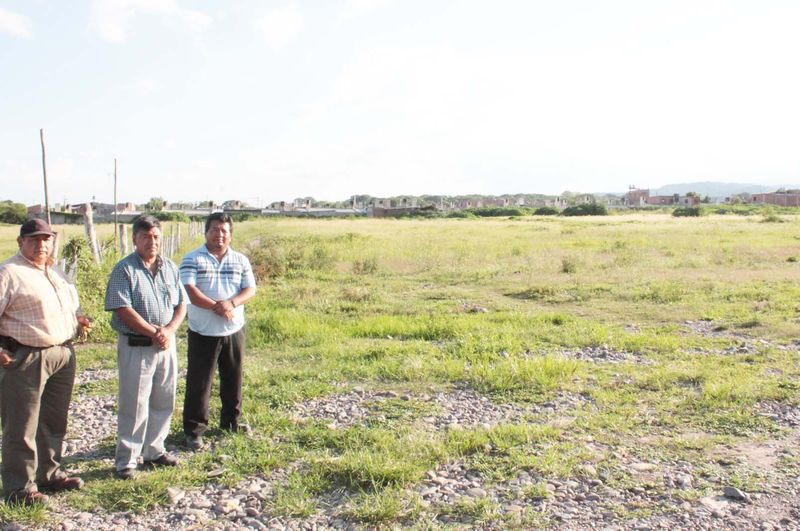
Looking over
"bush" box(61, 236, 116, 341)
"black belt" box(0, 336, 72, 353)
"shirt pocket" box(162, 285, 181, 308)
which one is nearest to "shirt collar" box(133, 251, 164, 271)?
"shirt pocket" box(162, 285, 181, 308)

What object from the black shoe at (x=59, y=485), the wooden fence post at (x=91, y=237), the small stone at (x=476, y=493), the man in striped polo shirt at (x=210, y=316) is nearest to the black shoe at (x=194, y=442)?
the man in striped polo shirt at (x=210, y=316)

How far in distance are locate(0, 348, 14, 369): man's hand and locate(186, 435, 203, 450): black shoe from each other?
1549mm

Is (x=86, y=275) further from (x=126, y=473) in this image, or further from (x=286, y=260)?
(x=286, y=260)

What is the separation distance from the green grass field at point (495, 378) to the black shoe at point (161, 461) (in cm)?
11

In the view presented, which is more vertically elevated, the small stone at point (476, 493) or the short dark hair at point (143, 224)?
the short dark hair at point (143, 224)

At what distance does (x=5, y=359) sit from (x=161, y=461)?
4.42 feet

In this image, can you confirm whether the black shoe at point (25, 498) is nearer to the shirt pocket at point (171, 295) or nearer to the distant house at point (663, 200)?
the shirt pocket at point (171, 295)

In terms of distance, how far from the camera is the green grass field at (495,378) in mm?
4898

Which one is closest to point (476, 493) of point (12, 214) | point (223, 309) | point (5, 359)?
point (223, 309)

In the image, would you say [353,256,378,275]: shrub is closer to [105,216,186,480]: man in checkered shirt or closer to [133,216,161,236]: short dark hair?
[105,216,186,480]: man in checkered shirt

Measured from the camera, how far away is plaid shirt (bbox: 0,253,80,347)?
430 centimetres

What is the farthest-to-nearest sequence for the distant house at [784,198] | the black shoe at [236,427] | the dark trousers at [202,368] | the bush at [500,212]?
the distant house at [784,198] < the bush at [500,212] < the black shoe at [236,427] < the dark trousers at [202,368]

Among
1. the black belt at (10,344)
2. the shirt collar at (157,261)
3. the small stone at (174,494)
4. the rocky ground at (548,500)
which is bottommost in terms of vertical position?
the rocky ground at (548,500)

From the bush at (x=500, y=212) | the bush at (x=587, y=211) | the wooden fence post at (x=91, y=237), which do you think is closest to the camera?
the wooden fence post at (x=91, y=237)
